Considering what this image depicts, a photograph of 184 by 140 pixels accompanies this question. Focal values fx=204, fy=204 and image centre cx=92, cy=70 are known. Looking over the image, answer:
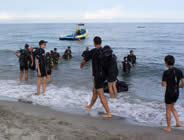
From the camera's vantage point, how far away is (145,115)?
6.12m

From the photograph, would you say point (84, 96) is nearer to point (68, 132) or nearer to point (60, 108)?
point (60, 108)

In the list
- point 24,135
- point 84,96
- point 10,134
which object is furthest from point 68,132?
point 84,96

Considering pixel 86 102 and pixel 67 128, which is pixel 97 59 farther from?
pixel 86 102

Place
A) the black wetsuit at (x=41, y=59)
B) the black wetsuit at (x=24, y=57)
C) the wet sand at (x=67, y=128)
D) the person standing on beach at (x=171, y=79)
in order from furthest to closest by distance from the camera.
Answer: the black wetsuit at (x=24, y=57), the black wetsuit at (x=41, y=59), the person standing on beach at (x=171, y=79), the wet sand at (x=67, y=128)

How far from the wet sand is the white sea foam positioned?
804mm

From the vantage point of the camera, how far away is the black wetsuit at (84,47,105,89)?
503 cm

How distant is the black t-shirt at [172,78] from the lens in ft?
14.8

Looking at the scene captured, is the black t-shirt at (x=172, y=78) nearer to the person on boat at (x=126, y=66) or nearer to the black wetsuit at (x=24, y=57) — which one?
the black wetsuit at (x=24, y=57)

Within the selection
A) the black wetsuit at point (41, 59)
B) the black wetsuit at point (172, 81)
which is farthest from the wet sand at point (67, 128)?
the black wetsuit at point (41, 59)

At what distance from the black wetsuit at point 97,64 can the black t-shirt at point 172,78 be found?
5.01 ft

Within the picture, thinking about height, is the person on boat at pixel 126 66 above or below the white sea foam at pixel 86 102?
above

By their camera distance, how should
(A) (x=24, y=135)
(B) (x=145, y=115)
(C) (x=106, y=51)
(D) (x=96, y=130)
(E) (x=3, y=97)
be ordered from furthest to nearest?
(E) (x=3, y=97) → (B) (x=145, y=115) → (C) (x=106, y=51) → (D) (x=96, y=130) → (A) (x=24, y=135)

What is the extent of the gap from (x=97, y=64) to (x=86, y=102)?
2556 mm

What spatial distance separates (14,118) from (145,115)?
146 inches
